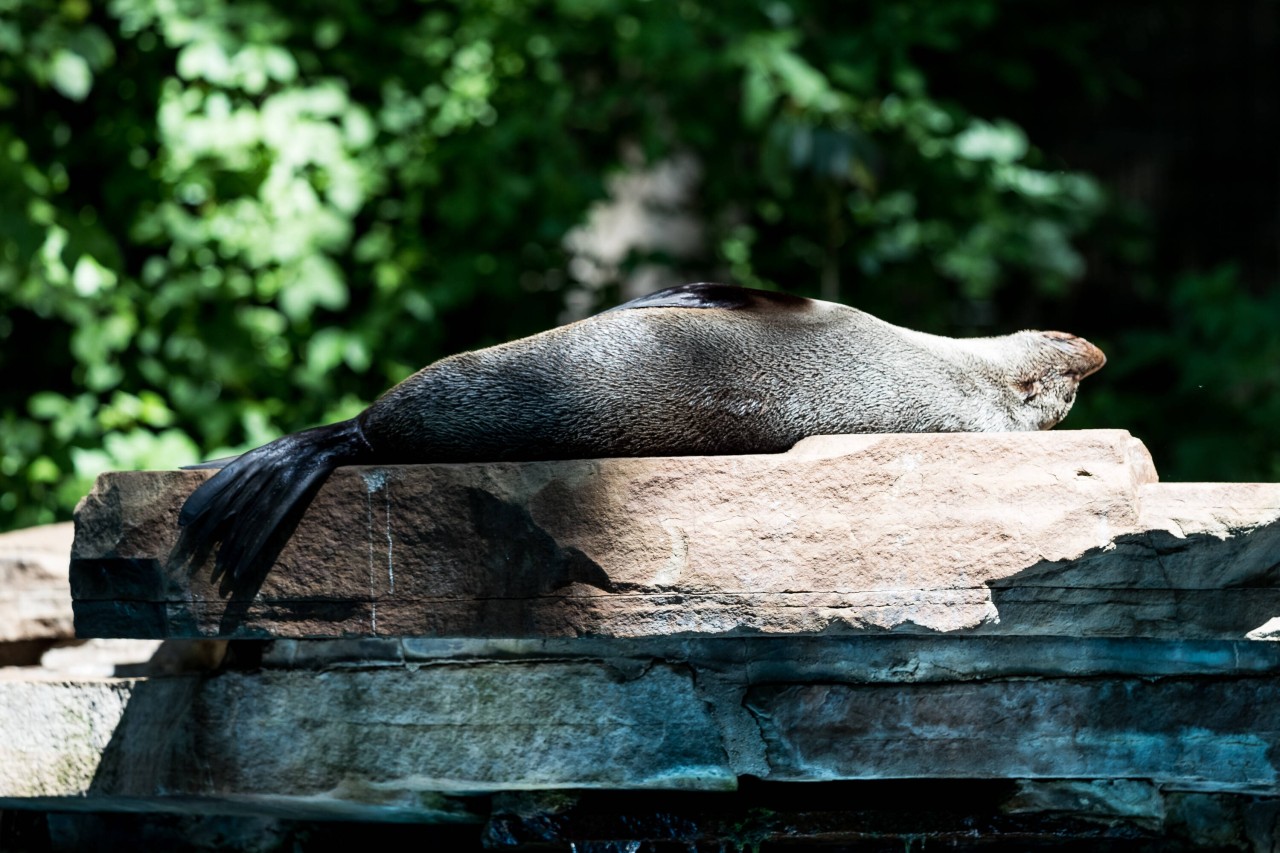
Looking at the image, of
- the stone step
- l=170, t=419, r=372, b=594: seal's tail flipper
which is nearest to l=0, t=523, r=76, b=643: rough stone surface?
the stone step

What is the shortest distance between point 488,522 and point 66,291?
117 inches

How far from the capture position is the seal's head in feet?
8.77

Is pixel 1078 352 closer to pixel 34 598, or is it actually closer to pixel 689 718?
pixel 689 718

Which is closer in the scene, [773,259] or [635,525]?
[635,525]

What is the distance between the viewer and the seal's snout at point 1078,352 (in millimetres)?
2752

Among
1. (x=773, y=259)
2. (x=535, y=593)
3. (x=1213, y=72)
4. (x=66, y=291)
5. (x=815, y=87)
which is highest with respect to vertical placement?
(x=1213, y=72)

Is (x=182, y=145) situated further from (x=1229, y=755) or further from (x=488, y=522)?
(x=1229, y=755)

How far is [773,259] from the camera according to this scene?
229 inches

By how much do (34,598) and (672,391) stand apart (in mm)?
1700

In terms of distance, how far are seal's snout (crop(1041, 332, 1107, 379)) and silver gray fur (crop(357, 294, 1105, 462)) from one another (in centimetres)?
34

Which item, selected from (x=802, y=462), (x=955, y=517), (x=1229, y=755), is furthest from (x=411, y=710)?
(x=1229, y=755)

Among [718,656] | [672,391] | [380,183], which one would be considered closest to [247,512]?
[672,391]

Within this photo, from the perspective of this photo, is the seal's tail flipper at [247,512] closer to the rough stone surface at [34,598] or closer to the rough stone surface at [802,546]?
the rough stone surface at [802,546]

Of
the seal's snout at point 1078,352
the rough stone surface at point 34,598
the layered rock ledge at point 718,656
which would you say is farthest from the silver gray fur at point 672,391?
the rough stone surface at point 34,598
